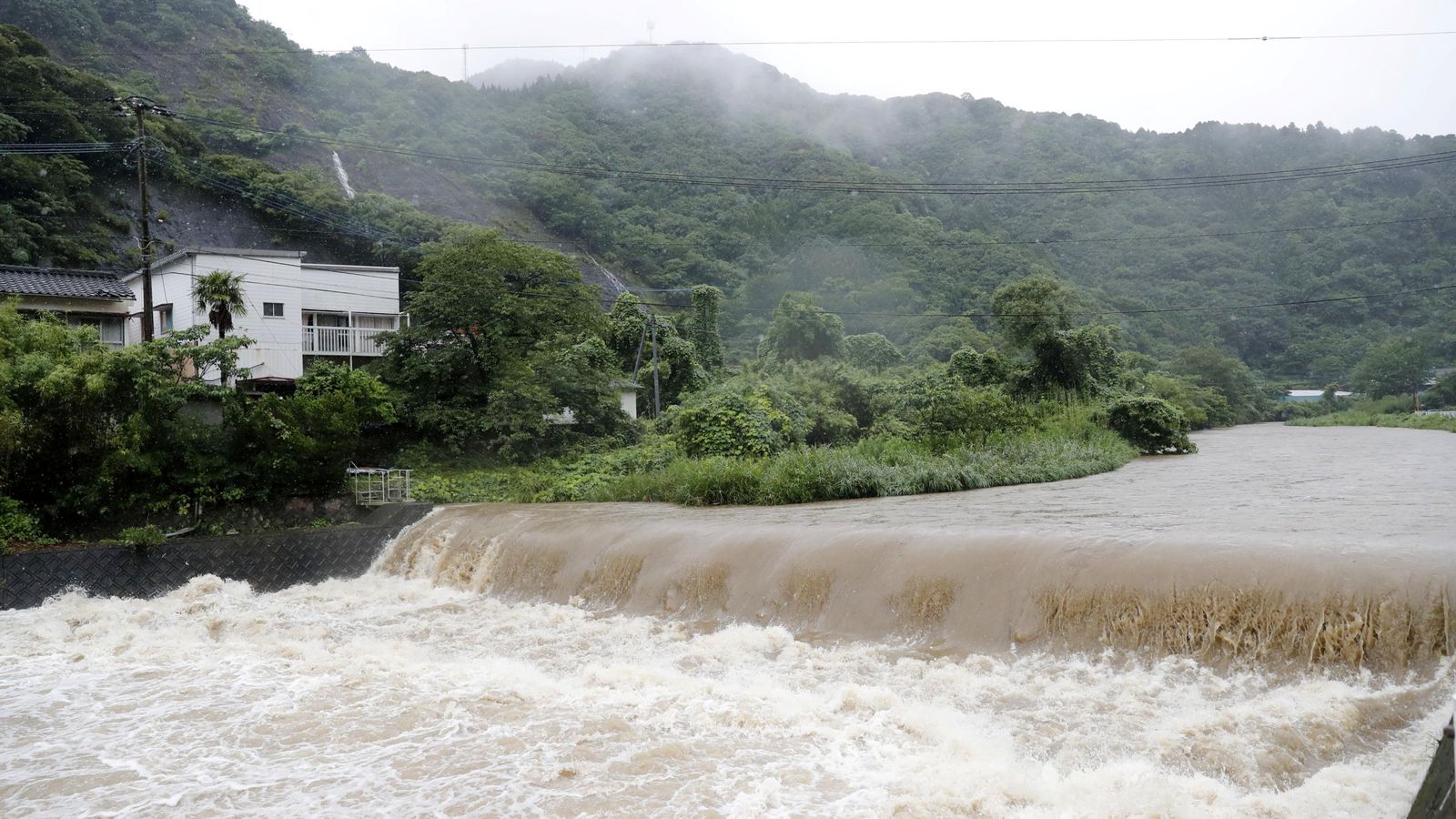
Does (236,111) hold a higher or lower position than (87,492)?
higher

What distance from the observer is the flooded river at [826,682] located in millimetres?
5188

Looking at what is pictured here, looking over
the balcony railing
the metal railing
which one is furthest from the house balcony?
the metal railing

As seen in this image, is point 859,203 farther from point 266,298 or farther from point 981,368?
point 266,298

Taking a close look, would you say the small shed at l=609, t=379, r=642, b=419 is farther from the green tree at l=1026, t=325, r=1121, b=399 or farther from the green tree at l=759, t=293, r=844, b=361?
the green tree at l=1026, t=325, r=1121, b=399

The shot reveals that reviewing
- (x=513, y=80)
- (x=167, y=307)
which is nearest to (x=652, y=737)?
(x=167, y=307)

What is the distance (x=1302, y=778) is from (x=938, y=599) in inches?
132

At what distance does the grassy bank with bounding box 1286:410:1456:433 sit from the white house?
36.7 metres

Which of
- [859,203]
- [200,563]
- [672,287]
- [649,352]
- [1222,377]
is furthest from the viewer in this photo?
[859,203]

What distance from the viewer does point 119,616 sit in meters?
11.6

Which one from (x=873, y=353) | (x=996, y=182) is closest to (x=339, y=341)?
(x=873, y=353)

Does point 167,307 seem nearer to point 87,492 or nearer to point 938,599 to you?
point 87,492

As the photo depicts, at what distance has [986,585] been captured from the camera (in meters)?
7.80

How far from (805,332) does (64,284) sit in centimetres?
2217

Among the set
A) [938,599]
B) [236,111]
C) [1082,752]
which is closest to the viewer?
[1082,752]
